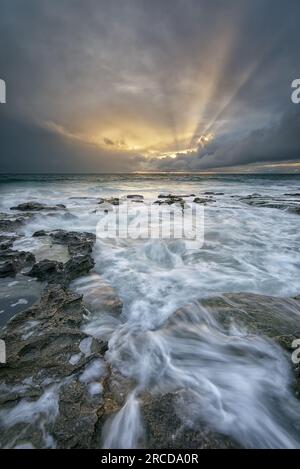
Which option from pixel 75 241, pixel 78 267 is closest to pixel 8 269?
pixel 78 267

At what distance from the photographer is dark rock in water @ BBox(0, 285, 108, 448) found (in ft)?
7.00

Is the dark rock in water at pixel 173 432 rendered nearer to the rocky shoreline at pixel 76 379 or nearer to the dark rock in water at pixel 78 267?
the rocky shoreline at pixel 76 379

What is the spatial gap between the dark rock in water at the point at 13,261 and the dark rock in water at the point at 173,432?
4.28 m

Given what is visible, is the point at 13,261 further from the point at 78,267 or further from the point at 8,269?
the point at 78,267

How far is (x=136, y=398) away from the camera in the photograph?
250 cm

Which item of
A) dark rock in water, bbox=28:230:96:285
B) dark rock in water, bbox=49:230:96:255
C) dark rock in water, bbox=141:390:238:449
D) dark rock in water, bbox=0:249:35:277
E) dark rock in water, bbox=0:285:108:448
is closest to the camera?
dark rock in water, bbox=141:390:238:449

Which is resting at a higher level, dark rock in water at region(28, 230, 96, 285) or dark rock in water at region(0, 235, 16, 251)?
dark rock in water at region(0, 235, 16, 251)

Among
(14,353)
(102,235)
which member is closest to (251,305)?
(14,353)

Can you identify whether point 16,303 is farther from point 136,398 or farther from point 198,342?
point 198,342

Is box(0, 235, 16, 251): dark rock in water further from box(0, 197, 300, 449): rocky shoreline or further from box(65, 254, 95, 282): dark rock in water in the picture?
box(0, 197, 300, 449): rocky shoreline

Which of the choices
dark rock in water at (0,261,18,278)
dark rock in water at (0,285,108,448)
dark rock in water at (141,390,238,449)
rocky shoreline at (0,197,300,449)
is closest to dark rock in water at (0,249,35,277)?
dark rock in water at (0,261,18,278)

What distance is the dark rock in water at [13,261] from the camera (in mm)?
5266

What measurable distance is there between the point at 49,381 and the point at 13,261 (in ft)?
12.3

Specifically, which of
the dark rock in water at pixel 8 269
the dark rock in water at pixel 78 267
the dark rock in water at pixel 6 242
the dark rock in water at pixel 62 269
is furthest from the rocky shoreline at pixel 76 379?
the dark rock in water at pixel 6 242
